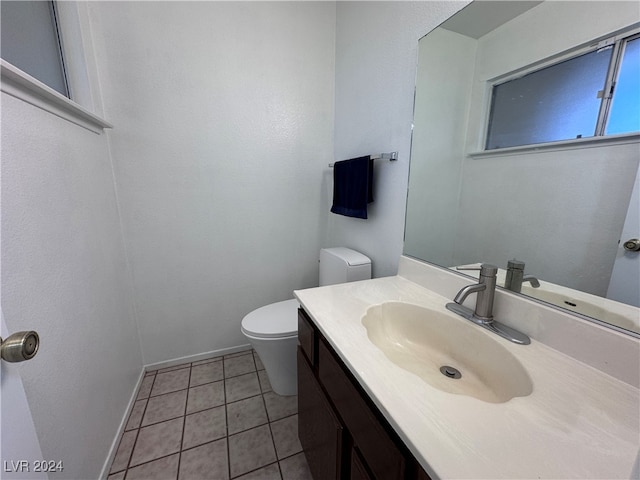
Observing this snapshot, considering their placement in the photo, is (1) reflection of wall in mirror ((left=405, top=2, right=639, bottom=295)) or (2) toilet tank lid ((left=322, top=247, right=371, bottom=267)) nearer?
(1) reflection of wall in mirror ((left=405, top=2, right=639, bottom=295))

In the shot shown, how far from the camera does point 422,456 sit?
41cm

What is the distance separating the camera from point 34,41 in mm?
1058

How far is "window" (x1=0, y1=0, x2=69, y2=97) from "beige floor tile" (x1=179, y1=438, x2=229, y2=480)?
69.8 inches

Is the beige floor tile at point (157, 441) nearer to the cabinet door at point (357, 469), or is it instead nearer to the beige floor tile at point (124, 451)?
the beige floor tile at point (124, 451)

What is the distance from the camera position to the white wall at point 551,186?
0.66 m

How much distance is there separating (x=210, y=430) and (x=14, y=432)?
39.9 inches

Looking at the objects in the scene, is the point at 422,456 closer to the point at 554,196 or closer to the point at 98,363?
the point at 554,196

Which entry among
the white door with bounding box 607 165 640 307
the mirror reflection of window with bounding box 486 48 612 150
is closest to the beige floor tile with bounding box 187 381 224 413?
the white door with bounding box 607 165 640 307

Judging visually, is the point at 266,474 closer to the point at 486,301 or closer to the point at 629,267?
the point at 486,301

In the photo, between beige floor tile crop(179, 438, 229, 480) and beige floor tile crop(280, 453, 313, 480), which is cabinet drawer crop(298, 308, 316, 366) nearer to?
beige floor tile crop(280, 453, 313, 480)

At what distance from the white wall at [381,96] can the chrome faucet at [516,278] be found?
0.50 meters

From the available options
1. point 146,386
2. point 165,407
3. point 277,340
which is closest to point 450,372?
point 277,340

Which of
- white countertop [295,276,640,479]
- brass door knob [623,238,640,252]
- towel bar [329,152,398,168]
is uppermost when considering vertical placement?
towel bar [329,152,398,168]

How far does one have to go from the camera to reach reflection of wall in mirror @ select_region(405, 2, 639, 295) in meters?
0.66
